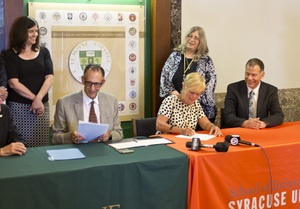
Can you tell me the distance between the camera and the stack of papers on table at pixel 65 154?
107 inches

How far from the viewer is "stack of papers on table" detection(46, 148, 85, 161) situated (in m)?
2.71

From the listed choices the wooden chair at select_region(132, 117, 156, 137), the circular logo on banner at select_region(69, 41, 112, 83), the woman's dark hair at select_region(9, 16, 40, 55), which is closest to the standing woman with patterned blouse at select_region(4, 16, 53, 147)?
the woman's dark hair at select_region(9, 16, 40, 55)

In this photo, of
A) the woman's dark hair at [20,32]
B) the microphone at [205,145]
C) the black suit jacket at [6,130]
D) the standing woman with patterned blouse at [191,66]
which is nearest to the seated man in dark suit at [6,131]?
the black suit jacket at [6,130]

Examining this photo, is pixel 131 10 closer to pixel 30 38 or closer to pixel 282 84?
pixel 30 38

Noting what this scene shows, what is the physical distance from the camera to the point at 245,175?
306 cm

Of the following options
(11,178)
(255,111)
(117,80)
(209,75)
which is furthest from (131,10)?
(11,178)

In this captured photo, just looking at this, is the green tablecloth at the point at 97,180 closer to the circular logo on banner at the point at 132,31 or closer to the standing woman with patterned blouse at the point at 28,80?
the standing woman with patterned blouse at the point at 28,80

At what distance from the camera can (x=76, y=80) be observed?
4.86 m

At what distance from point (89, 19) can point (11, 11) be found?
876 millimetres

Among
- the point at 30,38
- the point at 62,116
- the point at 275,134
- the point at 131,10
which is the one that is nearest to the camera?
the point at 62,116

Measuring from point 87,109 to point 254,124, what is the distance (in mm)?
1596

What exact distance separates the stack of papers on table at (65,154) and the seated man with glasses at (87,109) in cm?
27

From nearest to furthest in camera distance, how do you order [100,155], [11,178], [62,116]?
1. [11,178]
2. [100,155]
3. [62,116]

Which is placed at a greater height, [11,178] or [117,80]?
[117,80]
